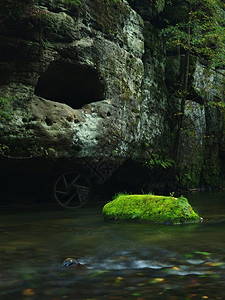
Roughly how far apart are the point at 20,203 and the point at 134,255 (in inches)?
399

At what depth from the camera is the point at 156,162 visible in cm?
1670

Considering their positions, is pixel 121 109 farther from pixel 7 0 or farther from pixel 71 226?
pixel 71 226

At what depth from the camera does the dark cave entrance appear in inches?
526

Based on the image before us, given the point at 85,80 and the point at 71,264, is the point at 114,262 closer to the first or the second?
the point at 71,264

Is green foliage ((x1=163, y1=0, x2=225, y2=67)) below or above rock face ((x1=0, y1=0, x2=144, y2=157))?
above

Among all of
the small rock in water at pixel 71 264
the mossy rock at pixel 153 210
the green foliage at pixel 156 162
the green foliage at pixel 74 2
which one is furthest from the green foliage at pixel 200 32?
the small rock in water at pixel 71 264

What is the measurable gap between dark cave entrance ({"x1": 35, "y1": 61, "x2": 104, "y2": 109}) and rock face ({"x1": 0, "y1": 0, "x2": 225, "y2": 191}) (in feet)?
0.12

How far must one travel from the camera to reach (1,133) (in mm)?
11148

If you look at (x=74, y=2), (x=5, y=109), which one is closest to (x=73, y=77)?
(x=74, y=2)

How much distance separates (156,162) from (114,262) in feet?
39.6

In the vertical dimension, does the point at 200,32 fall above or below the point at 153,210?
above

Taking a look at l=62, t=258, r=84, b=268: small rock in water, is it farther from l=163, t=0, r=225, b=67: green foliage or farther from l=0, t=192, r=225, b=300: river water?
l=163, t=0, r=225, b=67: green foliage

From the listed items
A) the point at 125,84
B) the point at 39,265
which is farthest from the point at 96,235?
the point at 125,84

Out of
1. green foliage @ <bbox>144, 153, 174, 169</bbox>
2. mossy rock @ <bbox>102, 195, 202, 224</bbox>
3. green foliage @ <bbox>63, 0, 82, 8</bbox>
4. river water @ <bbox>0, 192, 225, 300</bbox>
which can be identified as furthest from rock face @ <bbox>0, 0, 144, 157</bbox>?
river water @ <bbox>0, 192, 225, 300</bbox>
